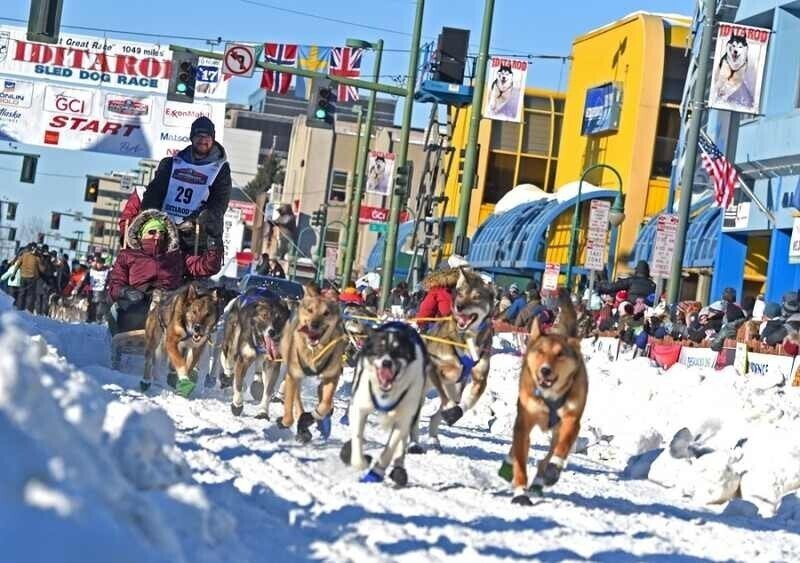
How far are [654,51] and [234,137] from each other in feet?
238

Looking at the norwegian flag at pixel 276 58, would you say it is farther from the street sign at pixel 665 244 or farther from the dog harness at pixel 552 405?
the dog harness at pixel 552 405

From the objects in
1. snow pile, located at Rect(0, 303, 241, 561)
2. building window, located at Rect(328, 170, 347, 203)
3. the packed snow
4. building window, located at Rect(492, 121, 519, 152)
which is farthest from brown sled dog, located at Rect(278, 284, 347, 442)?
building window, located at Rect(328, 170, 347, 203)

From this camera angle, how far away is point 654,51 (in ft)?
160

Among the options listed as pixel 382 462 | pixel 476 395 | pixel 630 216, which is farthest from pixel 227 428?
pixel 630 216

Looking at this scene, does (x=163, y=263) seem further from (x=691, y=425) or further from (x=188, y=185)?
(x=691, y=425)

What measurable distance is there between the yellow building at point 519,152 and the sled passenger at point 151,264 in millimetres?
46901

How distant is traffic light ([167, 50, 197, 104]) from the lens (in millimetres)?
31766

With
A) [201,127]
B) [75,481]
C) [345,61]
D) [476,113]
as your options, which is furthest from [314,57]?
[75,481]

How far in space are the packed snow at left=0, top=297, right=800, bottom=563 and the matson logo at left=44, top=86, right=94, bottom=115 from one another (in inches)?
959

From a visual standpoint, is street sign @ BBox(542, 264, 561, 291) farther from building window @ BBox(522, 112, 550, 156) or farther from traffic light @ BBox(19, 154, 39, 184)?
building window @ BBox(522, 112, 550, 156)

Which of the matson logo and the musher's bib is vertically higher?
the matson logo

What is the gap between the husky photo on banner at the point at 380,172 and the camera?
4666 cm

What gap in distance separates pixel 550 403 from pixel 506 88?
1214 inches

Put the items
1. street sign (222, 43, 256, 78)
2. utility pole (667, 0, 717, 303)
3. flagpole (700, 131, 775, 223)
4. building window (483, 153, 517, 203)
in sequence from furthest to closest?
building window (483, 153, 517, 203) < street sign (222, 43, 256, 78) < flagpole (700, 131, 775, 223) < utility pole (667, 0, 717, 303)
